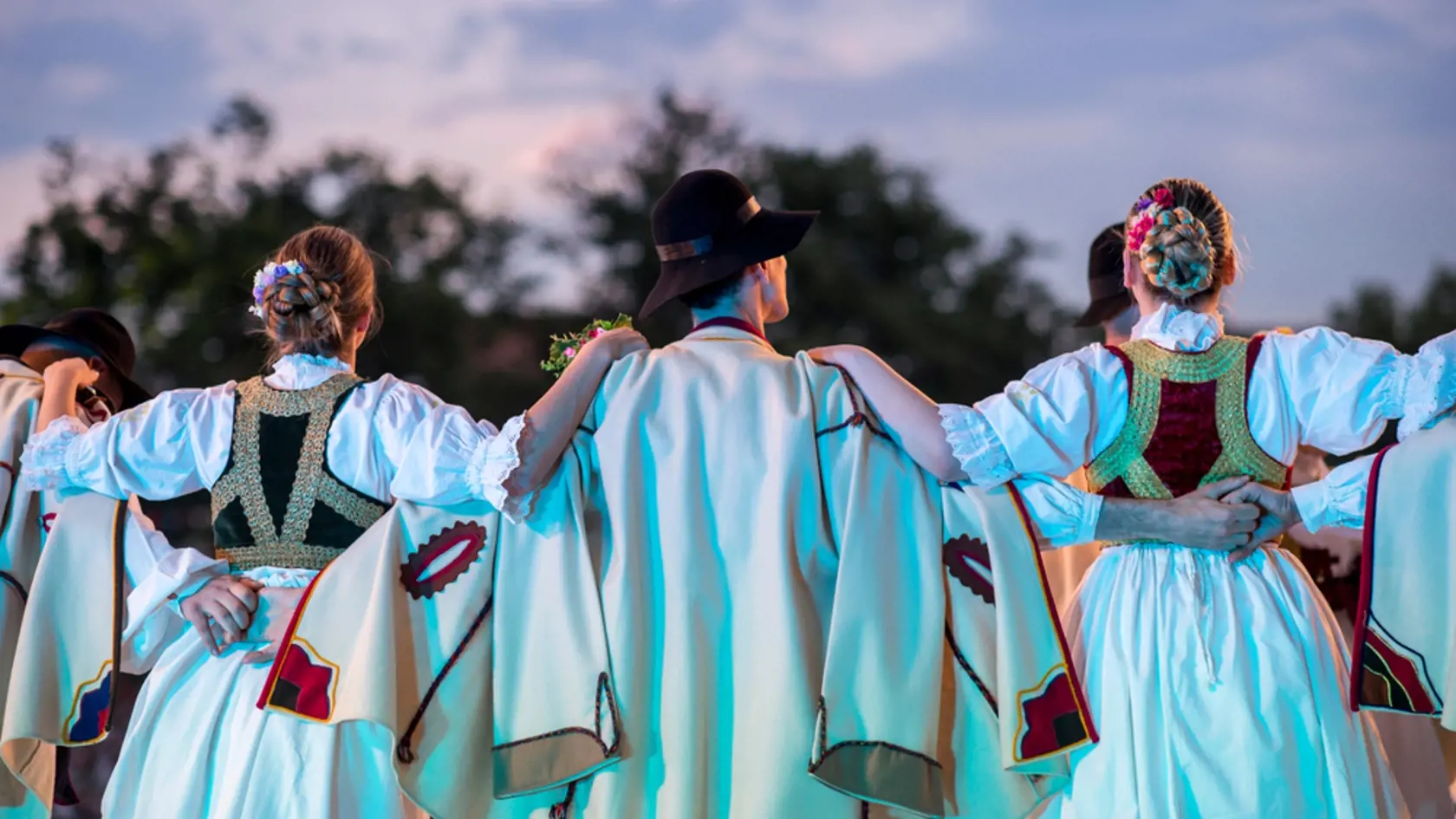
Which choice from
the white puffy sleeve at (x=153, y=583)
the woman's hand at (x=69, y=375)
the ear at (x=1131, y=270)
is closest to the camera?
the white puffy sleeve at (x=153, y=583)

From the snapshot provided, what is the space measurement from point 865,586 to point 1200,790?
60 cm

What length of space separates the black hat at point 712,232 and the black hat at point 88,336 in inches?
60.5

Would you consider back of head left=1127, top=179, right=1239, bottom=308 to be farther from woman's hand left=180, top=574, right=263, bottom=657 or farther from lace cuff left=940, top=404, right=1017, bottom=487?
woman's hand left=180, top=574, right=263, bottom=657

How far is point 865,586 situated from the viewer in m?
2.36

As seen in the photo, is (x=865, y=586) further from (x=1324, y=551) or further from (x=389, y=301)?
(x=389, y=301)

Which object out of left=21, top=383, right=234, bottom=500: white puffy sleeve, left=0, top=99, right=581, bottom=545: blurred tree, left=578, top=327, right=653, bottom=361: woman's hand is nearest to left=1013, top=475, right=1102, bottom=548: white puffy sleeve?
left=578, top=327, right=653, bottom=361: woman's hand

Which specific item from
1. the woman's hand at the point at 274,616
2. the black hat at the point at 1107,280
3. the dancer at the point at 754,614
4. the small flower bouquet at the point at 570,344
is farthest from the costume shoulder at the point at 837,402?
the black hat at the point at 1107,280

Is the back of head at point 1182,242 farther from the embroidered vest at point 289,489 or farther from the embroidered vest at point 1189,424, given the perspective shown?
the embroidered vest at point 289,489

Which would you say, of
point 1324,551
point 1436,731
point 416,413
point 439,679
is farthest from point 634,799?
point 1324,551

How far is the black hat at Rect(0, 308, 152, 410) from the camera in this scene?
346 cm

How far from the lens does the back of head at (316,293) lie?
8.41 ft

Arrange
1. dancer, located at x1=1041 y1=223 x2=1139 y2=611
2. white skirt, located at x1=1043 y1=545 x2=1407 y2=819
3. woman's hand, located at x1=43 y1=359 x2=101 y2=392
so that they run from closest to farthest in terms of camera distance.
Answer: white skirt, located at x1=1043 y1=545 x2=1407 y2=819
woman's hand, located at x1=43 y1=359 x2=101 y2=392
dancer, located at x1=1041 y1=223 x2=1139 y2=611

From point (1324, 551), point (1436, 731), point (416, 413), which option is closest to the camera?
point (416, 413)

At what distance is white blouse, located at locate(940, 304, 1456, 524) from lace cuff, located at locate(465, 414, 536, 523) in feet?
2.23
